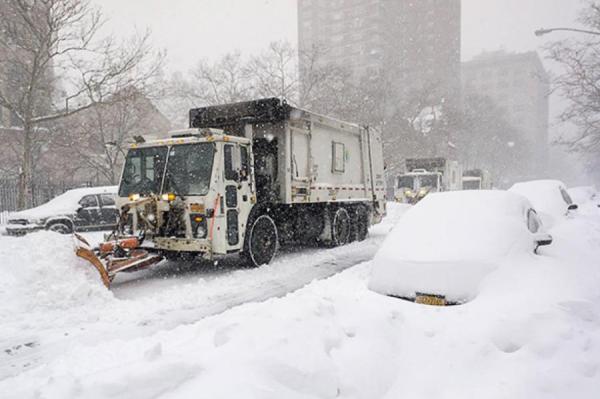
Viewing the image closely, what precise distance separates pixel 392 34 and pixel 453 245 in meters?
102

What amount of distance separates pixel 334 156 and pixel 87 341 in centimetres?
832

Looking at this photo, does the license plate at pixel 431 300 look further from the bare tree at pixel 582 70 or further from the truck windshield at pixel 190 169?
the bare tree at pixel 582 70

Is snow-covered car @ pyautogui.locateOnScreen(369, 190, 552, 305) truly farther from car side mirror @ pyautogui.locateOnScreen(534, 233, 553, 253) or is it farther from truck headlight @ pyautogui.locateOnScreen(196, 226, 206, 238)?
truck headlight @ pyautogui.locateOnScreen(196, 226, 206, 238)

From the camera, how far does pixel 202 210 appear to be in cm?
798

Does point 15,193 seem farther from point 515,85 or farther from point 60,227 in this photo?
point 515,85

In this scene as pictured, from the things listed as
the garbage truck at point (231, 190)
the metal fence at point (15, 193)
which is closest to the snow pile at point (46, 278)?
the garbage truck at point (231, 190)

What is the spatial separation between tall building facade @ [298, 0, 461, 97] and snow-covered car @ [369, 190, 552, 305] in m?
90.8

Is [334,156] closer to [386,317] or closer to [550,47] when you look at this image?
[386,317]

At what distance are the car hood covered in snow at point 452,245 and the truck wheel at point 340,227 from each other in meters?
5.95

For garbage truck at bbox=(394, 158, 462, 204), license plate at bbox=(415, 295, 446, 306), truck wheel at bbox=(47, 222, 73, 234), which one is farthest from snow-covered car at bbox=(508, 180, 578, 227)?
truck wheel at bbox=(47, 222, 73, 234)

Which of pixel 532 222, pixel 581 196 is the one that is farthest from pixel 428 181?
pixel 532 222

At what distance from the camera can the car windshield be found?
23656 millimetres

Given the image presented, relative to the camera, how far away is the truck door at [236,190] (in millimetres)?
8344

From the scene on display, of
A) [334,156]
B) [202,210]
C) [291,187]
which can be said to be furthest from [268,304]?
[334,156]
